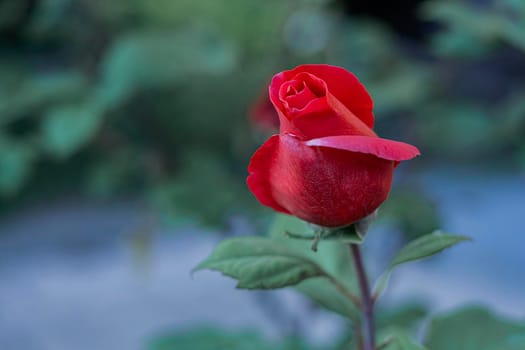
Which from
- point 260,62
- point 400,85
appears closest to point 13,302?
point 260,62

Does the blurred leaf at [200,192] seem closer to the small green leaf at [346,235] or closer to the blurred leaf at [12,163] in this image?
the blurred leaf at [12,163]

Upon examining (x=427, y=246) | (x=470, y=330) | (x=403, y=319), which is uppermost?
(x=427, y=246)

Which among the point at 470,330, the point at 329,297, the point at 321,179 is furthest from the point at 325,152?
the point at 470,330

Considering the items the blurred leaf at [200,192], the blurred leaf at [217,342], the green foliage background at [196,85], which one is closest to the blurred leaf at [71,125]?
the green foliage background at [196,85]

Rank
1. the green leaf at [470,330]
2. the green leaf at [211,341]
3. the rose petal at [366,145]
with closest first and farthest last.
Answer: the rose petal at [366,145], the green leaf at [470,330], the green leaf at [211,341]

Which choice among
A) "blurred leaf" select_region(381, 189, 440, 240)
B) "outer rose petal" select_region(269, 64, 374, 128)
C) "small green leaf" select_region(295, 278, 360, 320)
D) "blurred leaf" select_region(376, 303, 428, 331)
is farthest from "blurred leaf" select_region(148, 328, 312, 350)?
"outer rose petal" select_region(269, 64, 374, 128)

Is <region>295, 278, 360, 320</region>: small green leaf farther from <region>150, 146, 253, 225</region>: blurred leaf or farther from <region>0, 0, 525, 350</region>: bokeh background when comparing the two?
<region>150, 146, 253, 225</region>: blurred leaf

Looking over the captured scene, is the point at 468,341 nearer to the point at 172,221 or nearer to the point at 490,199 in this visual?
the point at 172,221

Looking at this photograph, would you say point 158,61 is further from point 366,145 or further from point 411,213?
point 366,145
